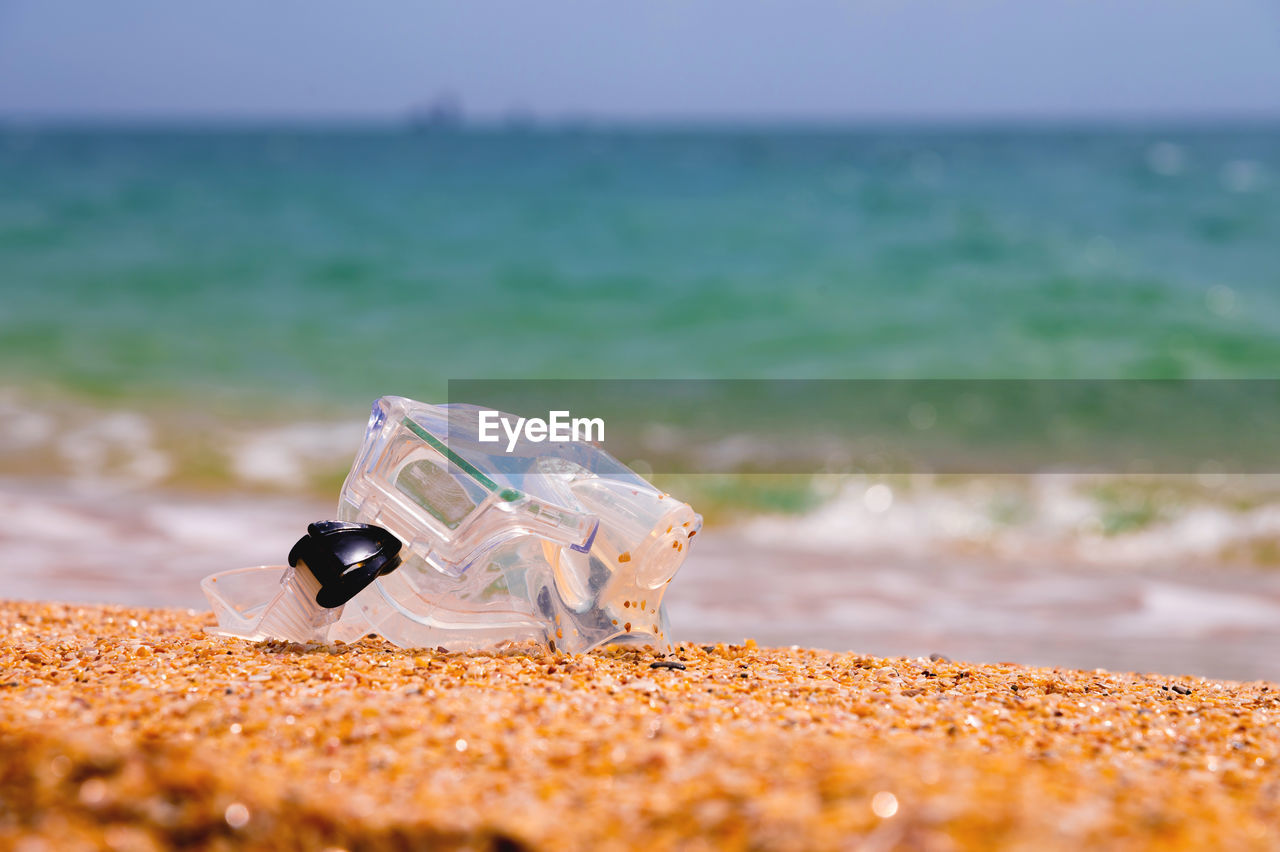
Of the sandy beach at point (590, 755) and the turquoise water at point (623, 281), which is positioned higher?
the turquoise water at point (623, 281)

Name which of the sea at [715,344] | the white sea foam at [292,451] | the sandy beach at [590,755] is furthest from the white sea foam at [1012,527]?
the sandy beach at [590,755]

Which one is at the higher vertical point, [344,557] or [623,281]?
[623,281]

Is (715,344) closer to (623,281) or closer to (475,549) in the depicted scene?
(623,281)

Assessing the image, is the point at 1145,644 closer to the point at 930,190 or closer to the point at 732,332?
the point at 732,332

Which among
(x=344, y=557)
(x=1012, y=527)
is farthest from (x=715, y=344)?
(x=344, y=557)

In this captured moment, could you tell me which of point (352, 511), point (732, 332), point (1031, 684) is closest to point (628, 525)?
point (352, 511)

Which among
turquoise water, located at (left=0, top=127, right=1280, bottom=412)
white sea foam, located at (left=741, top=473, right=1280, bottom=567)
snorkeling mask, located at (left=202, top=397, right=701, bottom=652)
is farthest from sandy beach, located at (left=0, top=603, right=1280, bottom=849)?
turquoise water, located at (left=0, top=127, right=1280, bottom=412)

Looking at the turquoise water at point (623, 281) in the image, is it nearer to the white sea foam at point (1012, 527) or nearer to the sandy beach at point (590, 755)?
the white sea foam at point (1012, 527)
